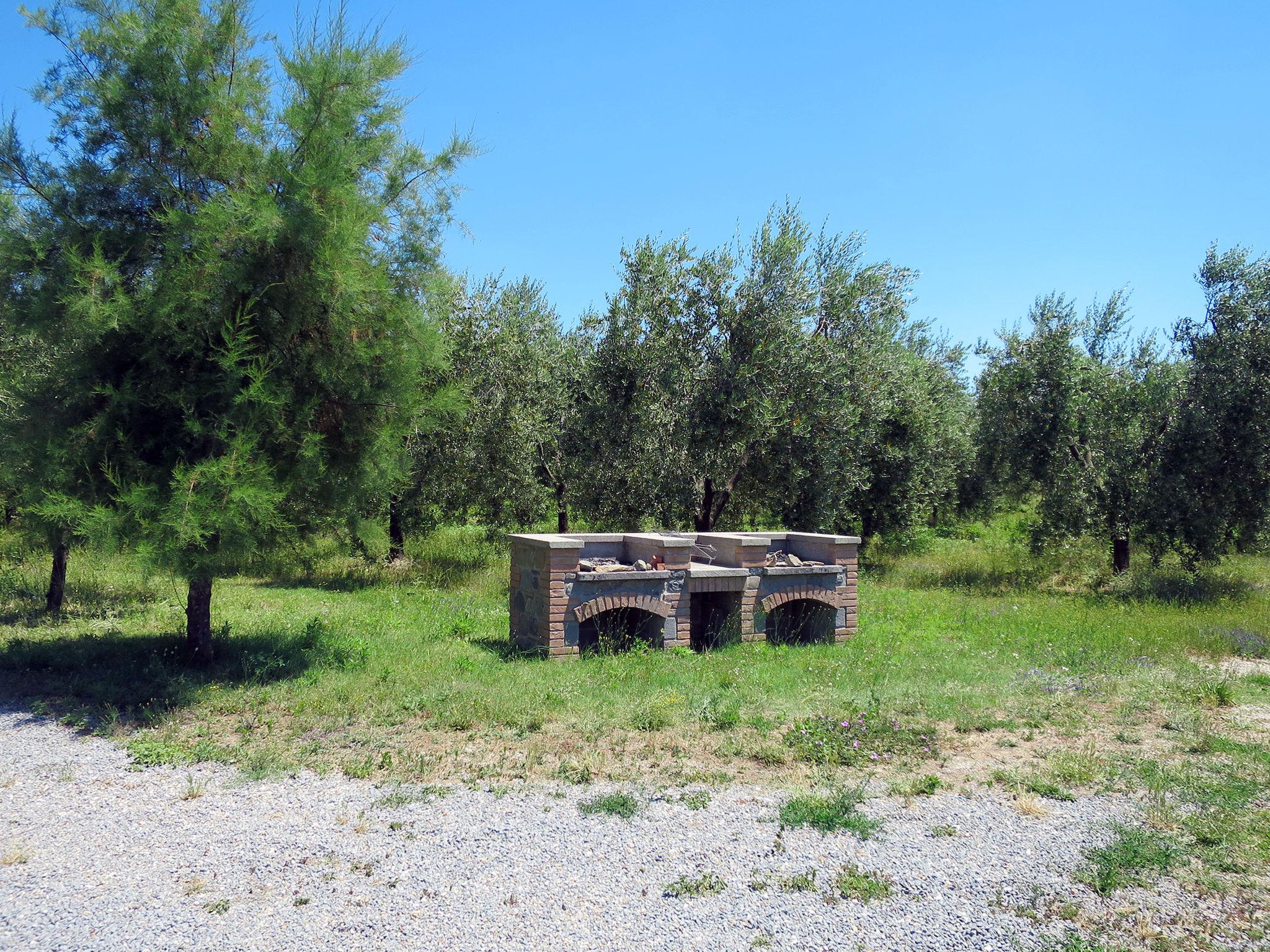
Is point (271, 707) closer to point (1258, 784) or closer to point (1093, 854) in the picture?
point (1093, 854)

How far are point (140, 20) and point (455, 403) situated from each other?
15.8ft

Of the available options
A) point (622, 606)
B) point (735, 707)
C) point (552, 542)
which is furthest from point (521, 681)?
point (735, 707)

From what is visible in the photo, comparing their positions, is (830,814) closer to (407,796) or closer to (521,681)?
(407,796)

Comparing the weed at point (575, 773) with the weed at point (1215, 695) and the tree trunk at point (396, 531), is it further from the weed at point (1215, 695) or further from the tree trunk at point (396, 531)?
the tree trunk at point (396, 531)

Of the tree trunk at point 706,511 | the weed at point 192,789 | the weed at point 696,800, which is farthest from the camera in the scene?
the tree trunk at point 706,511

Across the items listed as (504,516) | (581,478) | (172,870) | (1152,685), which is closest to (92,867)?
(172,870)

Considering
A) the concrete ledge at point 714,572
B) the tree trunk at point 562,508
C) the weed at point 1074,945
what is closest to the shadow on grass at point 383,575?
the tree trunk at point 562,508

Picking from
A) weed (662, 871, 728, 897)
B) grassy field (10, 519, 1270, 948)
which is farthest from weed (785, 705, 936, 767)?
weed (662, 871, 728, 897)

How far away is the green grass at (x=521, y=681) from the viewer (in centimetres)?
646

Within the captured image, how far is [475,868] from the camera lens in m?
4.53

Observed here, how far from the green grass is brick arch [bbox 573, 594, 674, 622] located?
51 cm

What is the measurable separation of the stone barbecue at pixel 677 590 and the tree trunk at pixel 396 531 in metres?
8.24

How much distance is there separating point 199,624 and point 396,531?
9869mm

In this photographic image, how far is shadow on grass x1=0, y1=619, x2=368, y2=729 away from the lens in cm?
754
